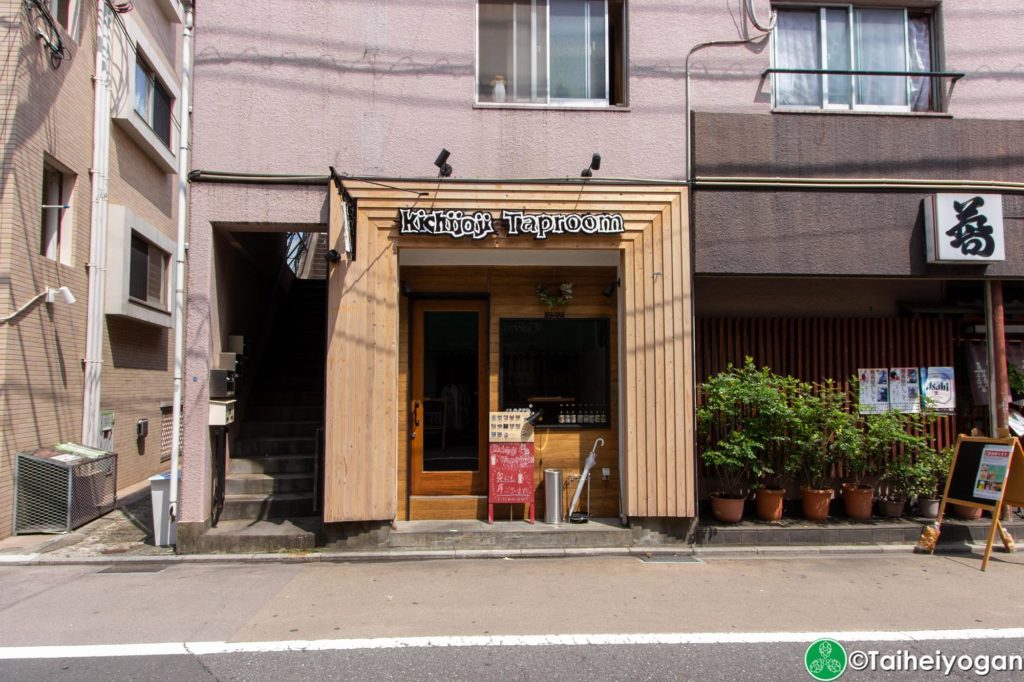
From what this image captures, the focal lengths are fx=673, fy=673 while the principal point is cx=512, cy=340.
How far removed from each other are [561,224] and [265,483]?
5.03 meters

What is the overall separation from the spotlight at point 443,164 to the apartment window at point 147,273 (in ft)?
23.4

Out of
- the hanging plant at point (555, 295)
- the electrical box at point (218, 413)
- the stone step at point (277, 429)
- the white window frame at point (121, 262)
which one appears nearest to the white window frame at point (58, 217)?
the white window frame at point (121, 262)

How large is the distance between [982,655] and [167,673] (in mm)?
5765

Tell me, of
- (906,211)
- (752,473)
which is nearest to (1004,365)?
(906,211)

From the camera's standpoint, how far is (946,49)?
891 cm

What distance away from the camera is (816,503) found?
333 inches

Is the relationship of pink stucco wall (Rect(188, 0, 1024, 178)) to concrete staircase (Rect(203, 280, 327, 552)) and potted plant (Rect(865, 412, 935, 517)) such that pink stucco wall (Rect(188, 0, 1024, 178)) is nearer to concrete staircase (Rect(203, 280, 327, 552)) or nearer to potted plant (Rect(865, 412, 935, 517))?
concrete staircase (Rect(203, 280, 327, 552))

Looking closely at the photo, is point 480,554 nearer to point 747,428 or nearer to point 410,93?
point 747,428

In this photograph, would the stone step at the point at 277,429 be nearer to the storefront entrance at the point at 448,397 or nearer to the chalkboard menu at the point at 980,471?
the storefront entrance at the point at 448,397

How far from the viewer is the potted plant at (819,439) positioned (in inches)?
324

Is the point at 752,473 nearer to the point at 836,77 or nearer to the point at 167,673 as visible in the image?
the point at 836,77

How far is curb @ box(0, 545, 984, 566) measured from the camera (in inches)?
295

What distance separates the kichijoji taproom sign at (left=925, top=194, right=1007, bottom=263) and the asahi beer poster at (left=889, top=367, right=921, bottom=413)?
1.81m

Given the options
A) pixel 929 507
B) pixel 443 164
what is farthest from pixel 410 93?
pixel 929 507
